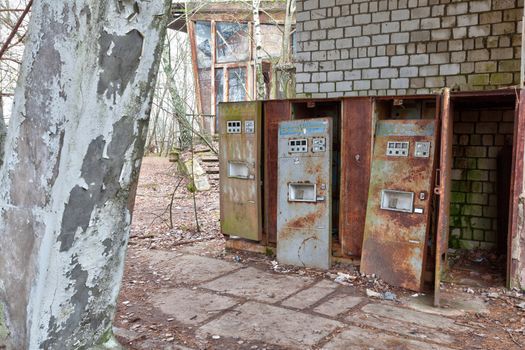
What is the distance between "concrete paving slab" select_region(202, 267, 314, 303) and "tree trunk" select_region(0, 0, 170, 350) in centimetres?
275

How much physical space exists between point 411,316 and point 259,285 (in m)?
1.61

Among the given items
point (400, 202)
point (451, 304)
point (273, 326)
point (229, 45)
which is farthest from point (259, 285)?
point (229, 45)

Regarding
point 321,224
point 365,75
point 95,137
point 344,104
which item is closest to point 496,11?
point 365,75

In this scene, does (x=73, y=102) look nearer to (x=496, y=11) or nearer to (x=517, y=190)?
(x=517, y=190)

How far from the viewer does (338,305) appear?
14.8 ft

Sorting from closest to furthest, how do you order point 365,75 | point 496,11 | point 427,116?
point 427,116 < point 496,11 < point 365,75

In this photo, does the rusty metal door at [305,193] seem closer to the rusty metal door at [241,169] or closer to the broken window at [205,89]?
the rusty metal door at [241,169]

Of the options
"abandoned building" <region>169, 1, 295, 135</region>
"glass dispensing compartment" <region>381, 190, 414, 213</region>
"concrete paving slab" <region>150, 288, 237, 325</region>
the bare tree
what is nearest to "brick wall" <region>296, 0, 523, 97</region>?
"glass dispensing compartment" <region>381, 190, 414, 213</region>

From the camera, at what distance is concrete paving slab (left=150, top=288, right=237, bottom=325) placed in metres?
4.30

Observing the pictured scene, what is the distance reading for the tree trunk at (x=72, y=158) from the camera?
1938 millimetres

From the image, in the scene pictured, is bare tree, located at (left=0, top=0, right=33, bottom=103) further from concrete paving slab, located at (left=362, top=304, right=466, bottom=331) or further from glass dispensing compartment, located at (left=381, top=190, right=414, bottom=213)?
glass dispensing compartment, located at (left=381, top=190, right=414, bottom=213)

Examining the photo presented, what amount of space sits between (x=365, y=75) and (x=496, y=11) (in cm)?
193

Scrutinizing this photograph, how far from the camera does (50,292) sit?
2072 millimetres

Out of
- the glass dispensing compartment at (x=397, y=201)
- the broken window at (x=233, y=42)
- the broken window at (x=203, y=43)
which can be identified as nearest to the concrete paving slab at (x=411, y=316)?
the glass dispensing compartment at (x=397, y=201)
